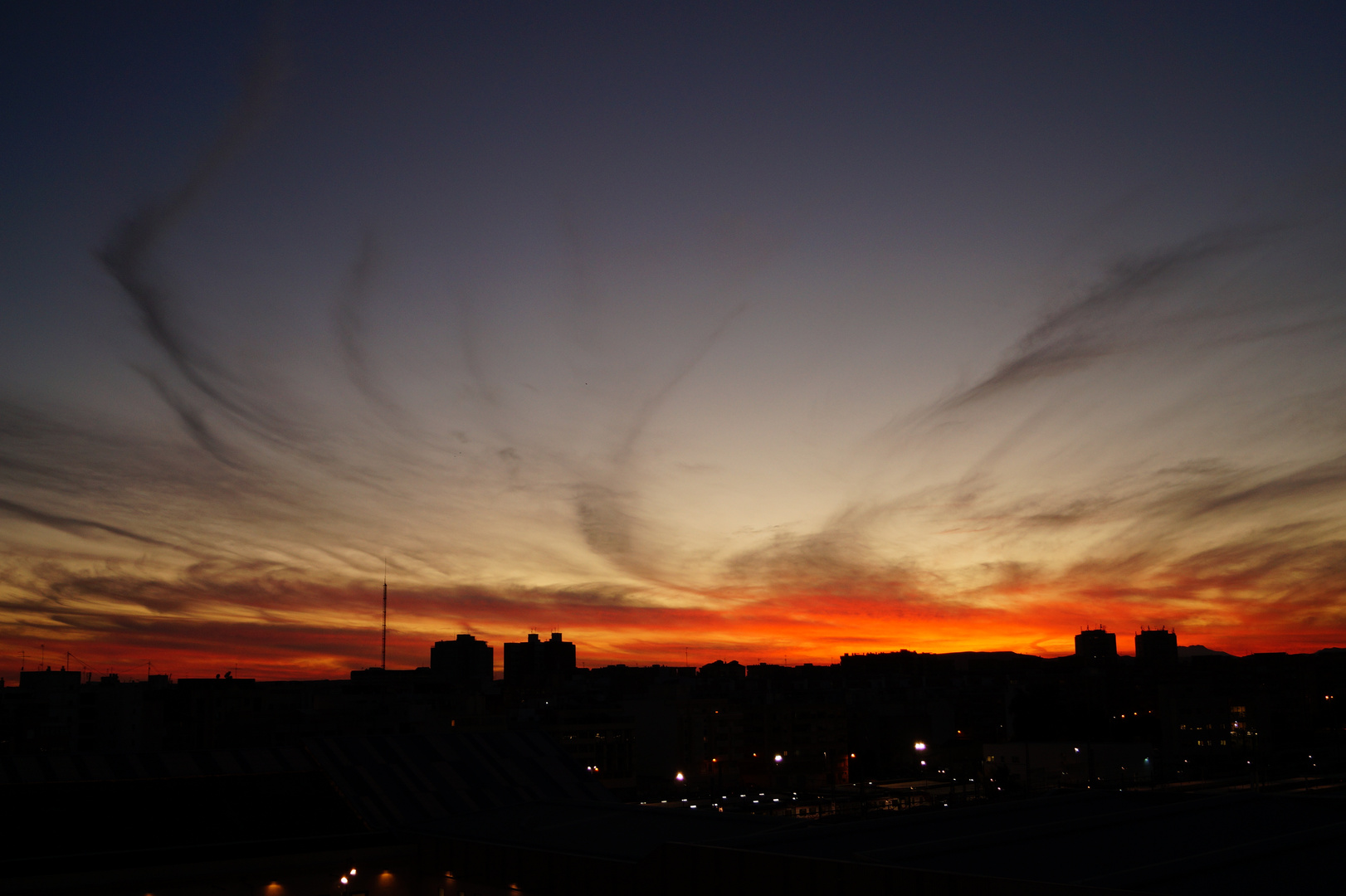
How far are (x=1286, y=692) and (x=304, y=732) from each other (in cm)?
15974

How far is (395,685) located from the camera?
13388 cm

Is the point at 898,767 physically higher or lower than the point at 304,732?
lower

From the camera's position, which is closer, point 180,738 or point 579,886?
point 579,886

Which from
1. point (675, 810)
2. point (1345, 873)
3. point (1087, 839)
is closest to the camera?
point (1345, 873)

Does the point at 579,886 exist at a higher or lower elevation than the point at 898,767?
higher

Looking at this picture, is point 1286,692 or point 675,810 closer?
point 675,810

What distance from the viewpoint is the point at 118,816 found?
29047 mm

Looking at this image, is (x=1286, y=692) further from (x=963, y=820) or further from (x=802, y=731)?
(x=963, y=820)

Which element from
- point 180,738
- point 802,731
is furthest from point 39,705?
point 802,731

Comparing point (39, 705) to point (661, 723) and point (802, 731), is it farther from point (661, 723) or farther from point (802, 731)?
point (802, 731)

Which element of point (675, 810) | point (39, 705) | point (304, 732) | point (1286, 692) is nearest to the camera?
point (675, 810)

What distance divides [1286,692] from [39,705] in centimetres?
18594

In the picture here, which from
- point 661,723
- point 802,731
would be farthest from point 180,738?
point 802,731

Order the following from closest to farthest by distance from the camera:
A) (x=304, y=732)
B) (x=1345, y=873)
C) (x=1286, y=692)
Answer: (x=1345, y=873) < (x=304, y=732) < (x=1286, y=692)
